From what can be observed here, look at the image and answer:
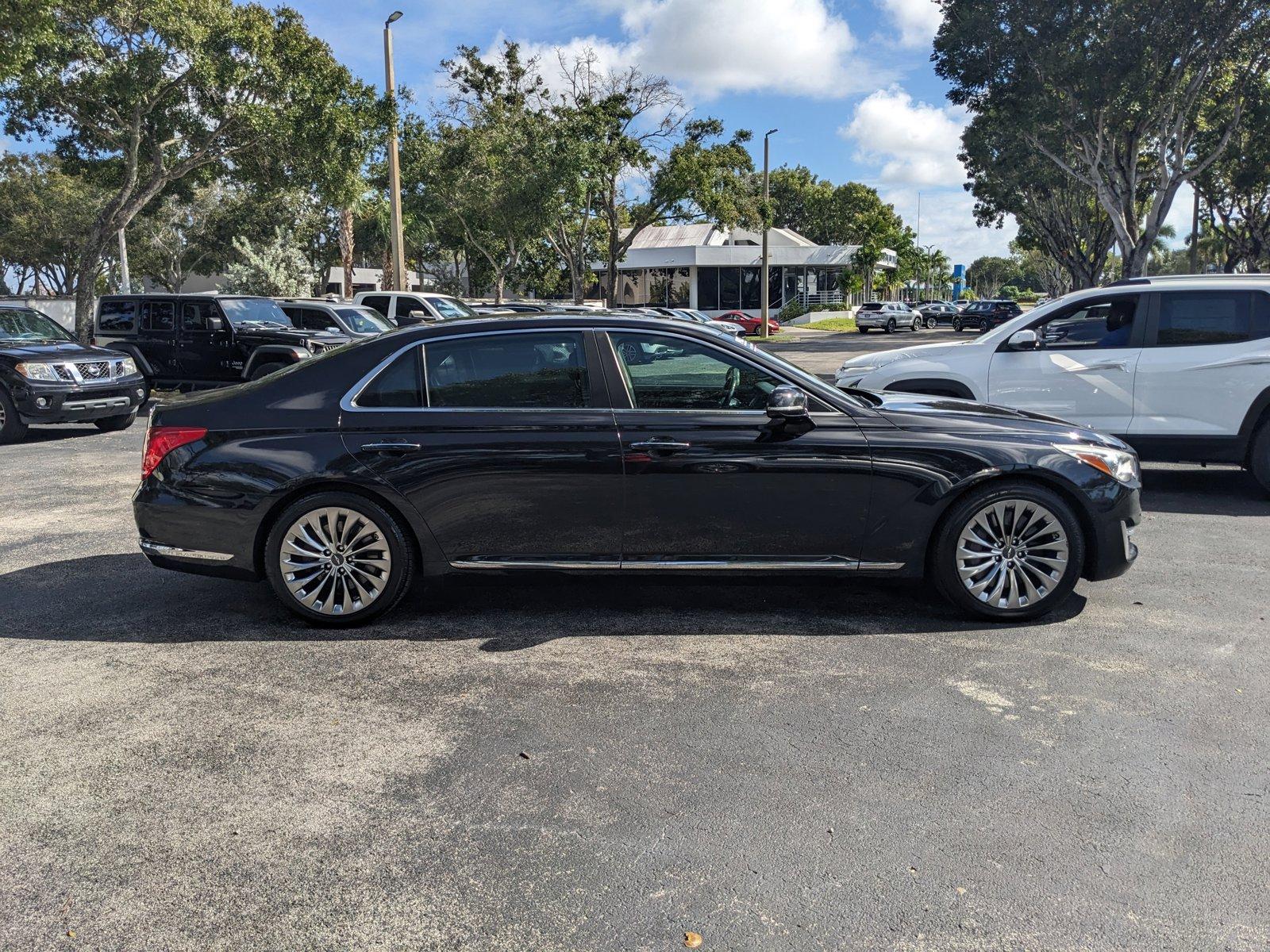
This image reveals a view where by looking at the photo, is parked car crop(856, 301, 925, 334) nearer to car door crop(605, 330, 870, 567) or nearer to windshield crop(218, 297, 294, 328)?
windshield crop(218, 297, 294, 328)

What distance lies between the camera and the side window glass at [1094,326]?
873cm

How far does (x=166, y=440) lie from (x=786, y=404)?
10.6ft

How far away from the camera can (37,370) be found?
1209 centimetres

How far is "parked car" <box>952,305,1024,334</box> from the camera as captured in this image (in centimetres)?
5459

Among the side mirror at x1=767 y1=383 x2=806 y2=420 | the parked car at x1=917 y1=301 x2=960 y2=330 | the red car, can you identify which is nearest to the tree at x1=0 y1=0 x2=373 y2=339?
the side mirror at x1=767 y1=383 x2=806 y2=420

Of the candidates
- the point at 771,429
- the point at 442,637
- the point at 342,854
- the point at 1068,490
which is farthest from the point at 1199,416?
the point at 342,854

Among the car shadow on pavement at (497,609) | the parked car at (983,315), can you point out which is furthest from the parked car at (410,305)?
the parked car at (983,315)

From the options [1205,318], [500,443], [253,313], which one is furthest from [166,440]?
[253,313]

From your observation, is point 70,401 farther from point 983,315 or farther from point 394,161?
point 983,315

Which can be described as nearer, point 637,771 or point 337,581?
point 637,771

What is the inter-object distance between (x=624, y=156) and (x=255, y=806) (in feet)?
110

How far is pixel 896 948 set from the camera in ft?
8.96

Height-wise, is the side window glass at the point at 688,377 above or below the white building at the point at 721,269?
below

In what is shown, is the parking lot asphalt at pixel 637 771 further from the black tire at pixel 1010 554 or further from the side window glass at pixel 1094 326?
the side window glass at pixel 1094 326
